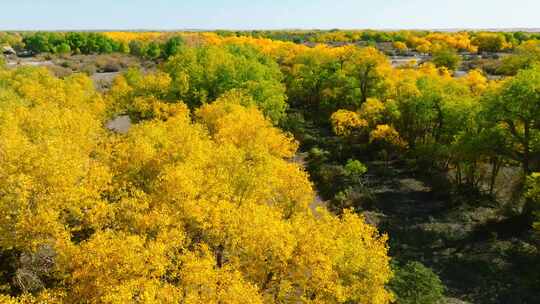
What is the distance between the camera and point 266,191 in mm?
34094

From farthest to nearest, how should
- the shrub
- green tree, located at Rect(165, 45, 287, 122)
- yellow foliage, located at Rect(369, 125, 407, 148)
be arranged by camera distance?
1. green tree, located at Rect(165, 45, 287, 122)
2. yellow foliage, located at Rect(369, 125, 407, 148)
3. the shrub

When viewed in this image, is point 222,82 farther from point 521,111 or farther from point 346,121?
point 521,111

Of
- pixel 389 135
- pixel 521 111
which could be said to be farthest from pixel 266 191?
pixel 389 135

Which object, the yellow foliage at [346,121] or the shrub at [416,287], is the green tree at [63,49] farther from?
the shrub at [416,287]

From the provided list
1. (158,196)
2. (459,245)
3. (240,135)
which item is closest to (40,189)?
(158,196)

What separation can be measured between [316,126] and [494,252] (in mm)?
44496

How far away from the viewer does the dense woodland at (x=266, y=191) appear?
24.7 m

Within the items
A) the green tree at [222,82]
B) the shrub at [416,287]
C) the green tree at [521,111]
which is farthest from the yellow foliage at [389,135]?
the shrub at [416,287]

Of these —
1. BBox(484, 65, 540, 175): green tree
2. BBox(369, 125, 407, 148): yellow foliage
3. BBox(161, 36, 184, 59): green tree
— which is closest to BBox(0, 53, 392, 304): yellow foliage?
BBox(484, 65, 540, 175): green tree

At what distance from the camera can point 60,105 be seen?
57812mm

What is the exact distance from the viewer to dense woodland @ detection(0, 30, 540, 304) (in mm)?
24734

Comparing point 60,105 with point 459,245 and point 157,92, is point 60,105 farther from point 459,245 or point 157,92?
point 459,245

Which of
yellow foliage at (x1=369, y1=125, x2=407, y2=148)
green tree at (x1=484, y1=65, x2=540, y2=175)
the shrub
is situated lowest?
the shrub

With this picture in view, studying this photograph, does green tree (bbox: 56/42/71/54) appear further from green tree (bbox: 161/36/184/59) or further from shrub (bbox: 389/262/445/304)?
shrub (bbox: 389/262/445/304)
